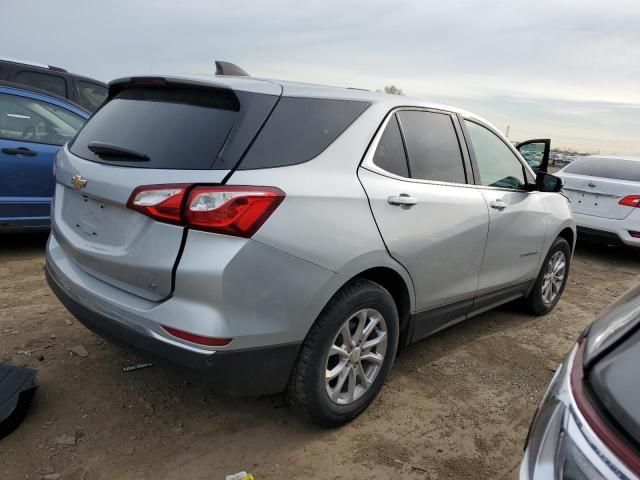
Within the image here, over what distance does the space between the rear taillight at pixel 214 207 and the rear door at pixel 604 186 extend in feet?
20.8

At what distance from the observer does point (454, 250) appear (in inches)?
126

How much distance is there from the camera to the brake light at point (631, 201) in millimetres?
6793

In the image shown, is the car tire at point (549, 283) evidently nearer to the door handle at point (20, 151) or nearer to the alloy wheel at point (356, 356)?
the alloy wheel at point (356, 356)

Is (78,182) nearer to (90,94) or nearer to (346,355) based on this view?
(346,355)

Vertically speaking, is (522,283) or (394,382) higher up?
(522,283)

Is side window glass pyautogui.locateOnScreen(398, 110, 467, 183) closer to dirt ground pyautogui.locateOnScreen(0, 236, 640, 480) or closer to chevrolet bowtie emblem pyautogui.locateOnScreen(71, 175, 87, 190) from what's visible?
dirt ground pyautogui.locateOnScreen(0, 236, 640, 480)

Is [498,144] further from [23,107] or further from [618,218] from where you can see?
[23,107]

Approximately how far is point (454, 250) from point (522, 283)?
131cm

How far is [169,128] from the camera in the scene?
2.40 metres

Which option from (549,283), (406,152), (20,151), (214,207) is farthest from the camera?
(20,151)

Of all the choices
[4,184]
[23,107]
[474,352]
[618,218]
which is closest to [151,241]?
[474,352]

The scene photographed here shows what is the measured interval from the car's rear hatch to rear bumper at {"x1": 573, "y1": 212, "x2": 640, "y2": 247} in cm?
612

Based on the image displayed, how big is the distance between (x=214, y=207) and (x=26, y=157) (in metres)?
3.81

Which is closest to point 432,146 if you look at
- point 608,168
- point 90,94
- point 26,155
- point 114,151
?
point 114,151
